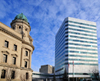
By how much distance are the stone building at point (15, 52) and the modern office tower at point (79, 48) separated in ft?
151

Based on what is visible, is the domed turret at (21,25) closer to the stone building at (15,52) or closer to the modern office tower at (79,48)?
the stone building at (15,52)

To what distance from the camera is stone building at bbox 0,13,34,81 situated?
32.2 m

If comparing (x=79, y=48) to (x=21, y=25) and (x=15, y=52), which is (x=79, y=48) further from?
(x=15, y=52)

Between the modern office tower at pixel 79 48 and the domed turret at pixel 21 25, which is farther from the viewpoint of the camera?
the modern office tower at pixel 79 48

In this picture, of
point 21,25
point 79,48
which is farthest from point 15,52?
point 79,48

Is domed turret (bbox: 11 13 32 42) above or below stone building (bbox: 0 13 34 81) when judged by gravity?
above

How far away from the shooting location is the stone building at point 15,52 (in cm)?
3222

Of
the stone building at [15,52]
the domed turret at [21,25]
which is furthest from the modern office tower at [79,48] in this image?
the stone building at [15,52]

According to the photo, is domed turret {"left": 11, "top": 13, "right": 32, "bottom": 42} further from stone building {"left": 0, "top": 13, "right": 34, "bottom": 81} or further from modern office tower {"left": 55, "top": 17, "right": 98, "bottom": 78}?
modern office tower {"left": 55, "top": 17, "right": 98, "bottom": 78}

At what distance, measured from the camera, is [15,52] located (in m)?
36.9

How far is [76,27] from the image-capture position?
93.9 metres

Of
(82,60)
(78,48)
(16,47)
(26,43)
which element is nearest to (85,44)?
(78,48)

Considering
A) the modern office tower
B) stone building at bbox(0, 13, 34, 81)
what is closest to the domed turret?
stone building at bbox(0, 13, 34, 81)

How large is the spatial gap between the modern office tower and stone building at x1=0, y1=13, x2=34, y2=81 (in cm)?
4592
